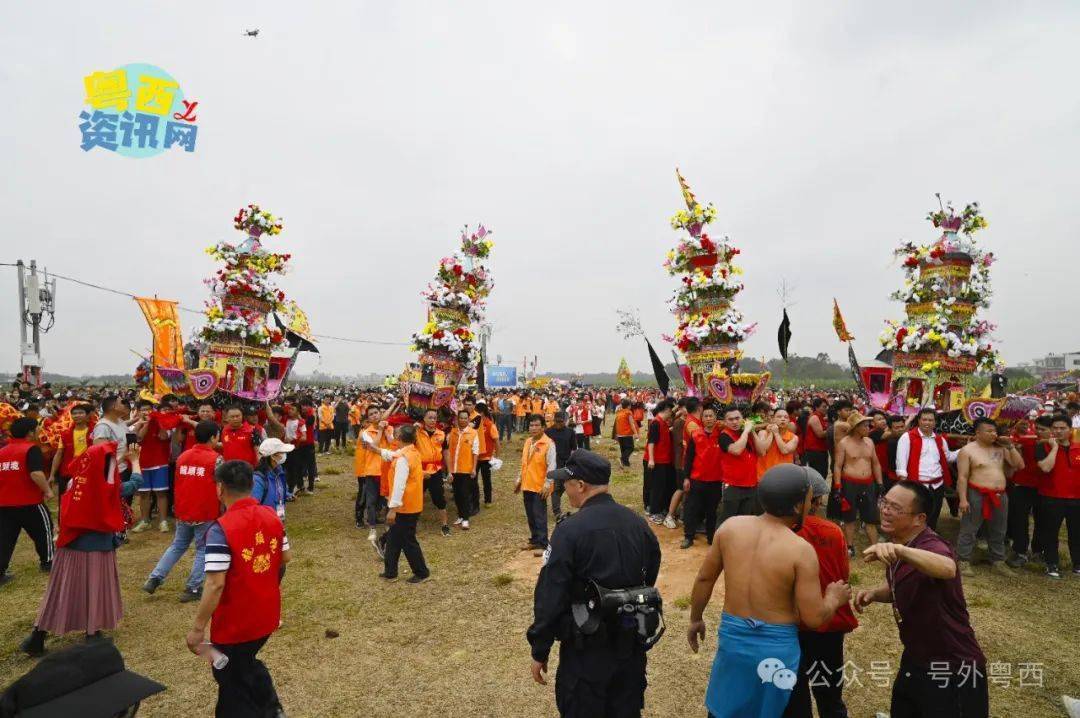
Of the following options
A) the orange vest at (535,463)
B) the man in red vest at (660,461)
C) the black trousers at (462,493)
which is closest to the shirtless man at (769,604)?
the orange vest at (535,463)

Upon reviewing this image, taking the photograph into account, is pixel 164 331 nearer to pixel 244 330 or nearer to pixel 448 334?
pixel 244 330

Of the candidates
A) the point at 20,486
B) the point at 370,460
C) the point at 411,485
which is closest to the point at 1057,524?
the point at 411,485

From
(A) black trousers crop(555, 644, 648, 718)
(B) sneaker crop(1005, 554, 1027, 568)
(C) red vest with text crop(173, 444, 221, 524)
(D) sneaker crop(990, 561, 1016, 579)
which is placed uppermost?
(C) red vest with text crop(173, 444, 221, 524)

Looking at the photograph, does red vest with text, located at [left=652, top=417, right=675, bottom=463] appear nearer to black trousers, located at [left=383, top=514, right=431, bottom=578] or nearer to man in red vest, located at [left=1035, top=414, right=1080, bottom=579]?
black trousers, located at [left=383, top=514, right=431, bottom=578]

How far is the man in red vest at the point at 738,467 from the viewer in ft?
22.9

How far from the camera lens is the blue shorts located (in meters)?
8.71

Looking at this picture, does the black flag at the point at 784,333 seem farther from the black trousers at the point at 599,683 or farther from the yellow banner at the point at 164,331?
the yellow banner at the point at 164,331

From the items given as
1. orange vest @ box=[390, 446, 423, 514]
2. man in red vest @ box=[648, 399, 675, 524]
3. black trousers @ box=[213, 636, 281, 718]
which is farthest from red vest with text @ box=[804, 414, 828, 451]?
black trousers @ box=[213, 636, 281, 718]

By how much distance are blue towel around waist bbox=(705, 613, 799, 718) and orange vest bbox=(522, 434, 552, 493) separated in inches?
181

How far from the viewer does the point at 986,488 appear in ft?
22.0

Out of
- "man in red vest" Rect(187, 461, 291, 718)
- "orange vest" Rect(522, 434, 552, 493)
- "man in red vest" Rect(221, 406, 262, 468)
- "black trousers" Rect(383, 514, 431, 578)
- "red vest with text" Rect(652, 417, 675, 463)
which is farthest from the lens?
"red vest with text" Rect(652, 417, 675, 463)

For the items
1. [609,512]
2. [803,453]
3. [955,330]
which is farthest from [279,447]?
[955,330]

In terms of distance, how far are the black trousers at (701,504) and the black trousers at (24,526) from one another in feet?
24.7

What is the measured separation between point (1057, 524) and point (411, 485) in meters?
7.66
